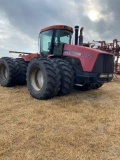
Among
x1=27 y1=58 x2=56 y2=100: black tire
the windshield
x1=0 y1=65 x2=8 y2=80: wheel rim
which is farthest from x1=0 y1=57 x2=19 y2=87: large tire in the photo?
the windshield

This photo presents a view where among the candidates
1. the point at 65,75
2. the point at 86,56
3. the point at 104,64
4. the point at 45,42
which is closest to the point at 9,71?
the point at 45,42

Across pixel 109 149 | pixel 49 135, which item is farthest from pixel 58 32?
pixel 109 149

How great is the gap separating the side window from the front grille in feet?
7.13

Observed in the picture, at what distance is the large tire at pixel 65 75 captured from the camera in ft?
24.1

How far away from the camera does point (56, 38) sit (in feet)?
28.0

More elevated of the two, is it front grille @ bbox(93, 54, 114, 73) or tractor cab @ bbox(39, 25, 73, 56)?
tractor cab @ bbox(39, 25, 73, 56)

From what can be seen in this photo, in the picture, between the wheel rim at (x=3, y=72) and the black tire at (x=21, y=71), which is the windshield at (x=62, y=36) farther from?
the wheel rim at (x=3, y=72)

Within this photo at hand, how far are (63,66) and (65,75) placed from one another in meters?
0.32

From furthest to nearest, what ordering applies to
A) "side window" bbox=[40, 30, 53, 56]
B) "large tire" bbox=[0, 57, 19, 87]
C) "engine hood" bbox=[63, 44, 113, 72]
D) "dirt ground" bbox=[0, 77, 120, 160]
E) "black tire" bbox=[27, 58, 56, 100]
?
"large tire" bbox=[0, 57, 19, 87], "side window" bbox=[40, 30, 53, 56], "engine hood" bbox=[63, 44, 113, 72], "black tire" bbox=[27, 58, 56, 100], "dirt ground" bbox=[0, 77, 120, 160]

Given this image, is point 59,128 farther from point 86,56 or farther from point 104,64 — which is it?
point 104,64

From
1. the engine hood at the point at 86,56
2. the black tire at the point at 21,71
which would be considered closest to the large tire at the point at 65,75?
the engine hood at the point at 86,56

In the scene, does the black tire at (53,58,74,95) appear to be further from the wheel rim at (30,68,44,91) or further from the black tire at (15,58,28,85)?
the black tire at (15,58,28,85)

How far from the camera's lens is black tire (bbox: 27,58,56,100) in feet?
23.5

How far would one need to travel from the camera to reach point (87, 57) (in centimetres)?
747
